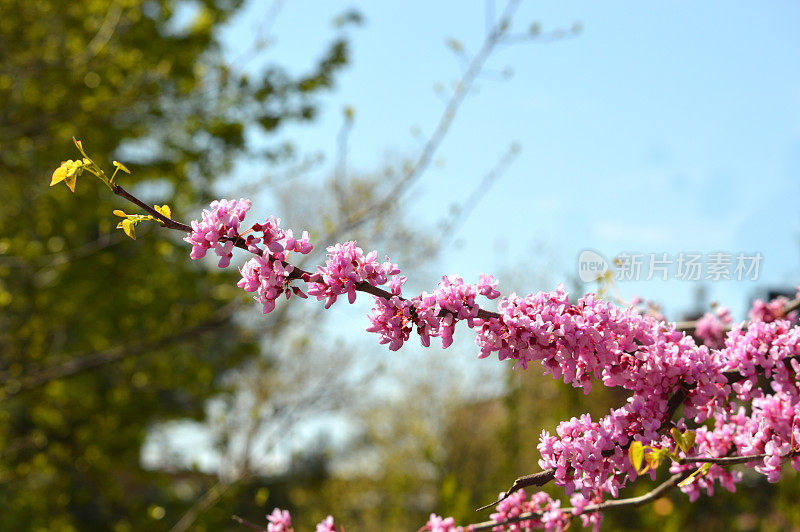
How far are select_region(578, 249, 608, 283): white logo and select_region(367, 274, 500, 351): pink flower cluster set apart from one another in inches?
37.6

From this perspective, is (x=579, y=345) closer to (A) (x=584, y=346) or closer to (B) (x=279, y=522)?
(A) (x=584, y=346)

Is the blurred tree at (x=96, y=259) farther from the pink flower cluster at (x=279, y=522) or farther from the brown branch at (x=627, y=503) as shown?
the brown branch at (x=627, y=503)

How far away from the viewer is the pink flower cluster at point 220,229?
1491 mm

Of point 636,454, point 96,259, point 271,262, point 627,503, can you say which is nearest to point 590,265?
point 627,503

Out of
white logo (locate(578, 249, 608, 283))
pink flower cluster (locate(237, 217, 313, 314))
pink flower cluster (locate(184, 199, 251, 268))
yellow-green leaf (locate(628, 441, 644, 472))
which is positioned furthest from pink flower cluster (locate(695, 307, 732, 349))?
pink flower cluster (locate(184, 199, 251, 268))

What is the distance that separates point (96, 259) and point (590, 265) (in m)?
5.49

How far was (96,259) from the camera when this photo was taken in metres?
6.59

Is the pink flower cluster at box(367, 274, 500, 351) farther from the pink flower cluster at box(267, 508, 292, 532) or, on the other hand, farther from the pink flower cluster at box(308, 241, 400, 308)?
the pink flower cluster at box(267, 508, 292, 532)

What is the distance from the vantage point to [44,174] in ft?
22.1

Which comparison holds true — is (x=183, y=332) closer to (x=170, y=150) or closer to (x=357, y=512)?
(x=170, y=150)

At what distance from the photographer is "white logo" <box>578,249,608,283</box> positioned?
239 centimetres

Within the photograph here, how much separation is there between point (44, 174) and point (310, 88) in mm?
2859

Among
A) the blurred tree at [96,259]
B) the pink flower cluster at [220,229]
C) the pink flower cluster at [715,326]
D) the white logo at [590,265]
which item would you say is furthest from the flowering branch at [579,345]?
the blurred tree at [96,259]

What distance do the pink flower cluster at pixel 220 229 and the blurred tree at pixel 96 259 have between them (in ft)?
10.3
